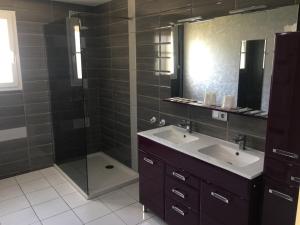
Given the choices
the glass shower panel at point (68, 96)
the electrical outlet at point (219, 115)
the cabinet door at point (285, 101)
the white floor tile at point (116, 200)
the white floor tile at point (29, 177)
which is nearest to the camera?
the cabinet door at point (285, 101)

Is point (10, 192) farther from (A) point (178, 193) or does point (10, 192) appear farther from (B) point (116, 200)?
(A) point (178, 193)

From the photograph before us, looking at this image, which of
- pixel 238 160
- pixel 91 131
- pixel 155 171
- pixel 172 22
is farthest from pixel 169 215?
pixel 91 131

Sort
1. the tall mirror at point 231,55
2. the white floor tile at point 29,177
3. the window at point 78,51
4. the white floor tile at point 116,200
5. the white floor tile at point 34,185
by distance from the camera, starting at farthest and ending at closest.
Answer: the white floor tile at point 29,177
the white floor tile at point 34,185
the window at point 78,51
the white floor tile at point 116,200
the tall mirror at point 231,55

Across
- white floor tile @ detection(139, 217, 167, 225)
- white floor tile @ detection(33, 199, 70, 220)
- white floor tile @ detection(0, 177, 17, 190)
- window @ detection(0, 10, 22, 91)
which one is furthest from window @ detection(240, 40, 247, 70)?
white floor tile @ detection(0, 177, 17, 190)

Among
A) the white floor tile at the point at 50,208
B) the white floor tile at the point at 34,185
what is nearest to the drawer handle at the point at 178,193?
the white floor tile at the point at 50,208

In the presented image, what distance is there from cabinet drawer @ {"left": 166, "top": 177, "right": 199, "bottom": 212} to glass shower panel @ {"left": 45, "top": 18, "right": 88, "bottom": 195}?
1.19 m

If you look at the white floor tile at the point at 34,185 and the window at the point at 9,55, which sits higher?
the window at the point at 9,55

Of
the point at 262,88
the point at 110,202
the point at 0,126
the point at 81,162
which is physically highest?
the point at 262,88

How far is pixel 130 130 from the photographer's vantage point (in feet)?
11.5

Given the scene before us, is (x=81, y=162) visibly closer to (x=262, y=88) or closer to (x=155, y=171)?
(x=155, y=171)

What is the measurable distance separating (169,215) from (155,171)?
414mm

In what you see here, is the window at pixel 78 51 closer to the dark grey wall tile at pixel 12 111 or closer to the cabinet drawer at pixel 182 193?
the dark grey wall tile at pixel 12 111

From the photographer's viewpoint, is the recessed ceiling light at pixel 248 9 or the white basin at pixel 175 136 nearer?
the recessed ceiling light at pixel 248 9

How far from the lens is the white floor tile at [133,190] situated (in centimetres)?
299
